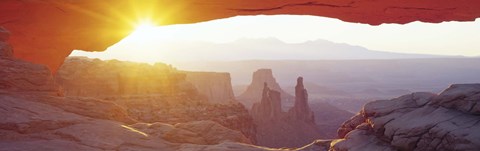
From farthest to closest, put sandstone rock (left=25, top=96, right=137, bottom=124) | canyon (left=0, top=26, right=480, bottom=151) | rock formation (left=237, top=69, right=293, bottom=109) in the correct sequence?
rock formation (left=237, top=69, right=293, bottom=109), sandstone rock (left=25, top=96, right=137, bottom=124), canyon (left=0, top=26, right=480, bottom=151)

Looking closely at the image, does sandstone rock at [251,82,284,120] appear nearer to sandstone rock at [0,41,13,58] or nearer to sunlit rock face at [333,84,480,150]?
sandstone rock at [0,41,13,58]

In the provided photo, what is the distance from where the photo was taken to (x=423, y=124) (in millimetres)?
6578

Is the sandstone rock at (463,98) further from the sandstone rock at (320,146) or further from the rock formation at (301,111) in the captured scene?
the rock formation at (301,111)

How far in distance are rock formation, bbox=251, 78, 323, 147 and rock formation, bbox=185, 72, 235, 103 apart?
20.3 metres

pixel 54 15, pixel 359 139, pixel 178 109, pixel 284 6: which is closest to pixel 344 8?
pixel 284 6

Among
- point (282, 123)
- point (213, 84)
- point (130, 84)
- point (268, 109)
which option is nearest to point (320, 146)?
point (130, 84)

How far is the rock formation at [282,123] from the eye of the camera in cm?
4531

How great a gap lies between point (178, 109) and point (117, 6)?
57.2ft

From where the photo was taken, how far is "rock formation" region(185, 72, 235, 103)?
71250mm

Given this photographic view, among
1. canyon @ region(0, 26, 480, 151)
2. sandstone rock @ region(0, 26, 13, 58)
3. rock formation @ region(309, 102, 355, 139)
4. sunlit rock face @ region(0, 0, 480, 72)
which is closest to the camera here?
canyon @ region(0, 26, 480, 151)

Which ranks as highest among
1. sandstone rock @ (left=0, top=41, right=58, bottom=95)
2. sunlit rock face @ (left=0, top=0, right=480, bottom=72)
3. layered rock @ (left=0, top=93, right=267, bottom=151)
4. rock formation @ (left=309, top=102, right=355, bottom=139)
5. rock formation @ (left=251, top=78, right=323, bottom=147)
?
sunlit rock face @ (left=0, top=0, right=480, bottom=72)

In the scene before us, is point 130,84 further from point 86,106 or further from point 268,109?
point 86,106

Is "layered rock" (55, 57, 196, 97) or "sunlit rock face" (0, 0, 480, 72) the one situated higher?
"sunlit rock face" (0, 0, 480, 72)

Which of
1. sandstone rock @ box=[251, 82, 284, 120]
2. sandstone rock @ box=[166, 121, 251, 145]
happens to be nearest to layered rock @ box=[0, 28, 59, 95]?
sandstone rock @ box=[166, 121, 251, 145]
